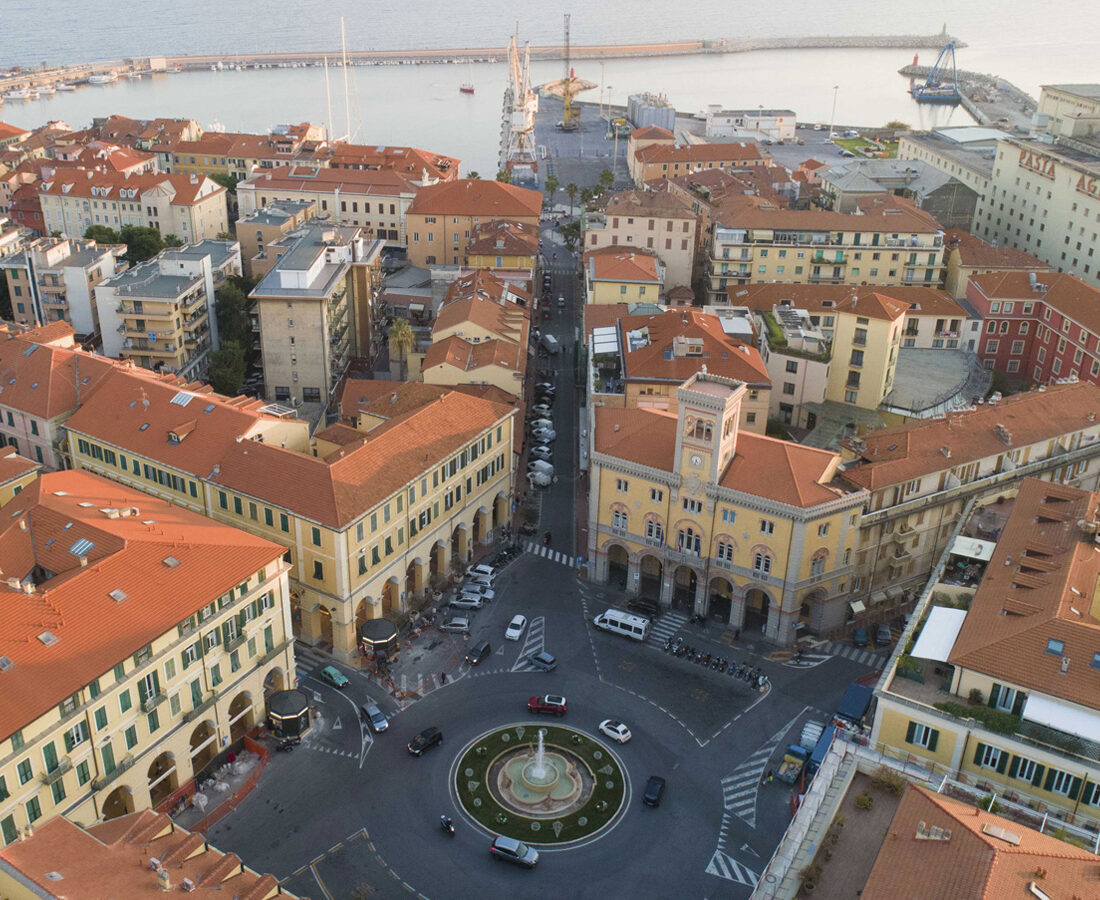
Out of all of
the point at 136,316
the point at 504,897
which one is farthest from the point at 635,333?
the point at 504,897

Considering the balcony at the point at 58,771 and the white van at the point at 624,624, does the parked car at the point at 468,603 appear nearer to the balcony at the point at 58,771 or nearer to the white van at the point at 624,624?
the white van at the point at 624,624

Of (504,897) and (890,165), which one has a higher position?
(890,165)

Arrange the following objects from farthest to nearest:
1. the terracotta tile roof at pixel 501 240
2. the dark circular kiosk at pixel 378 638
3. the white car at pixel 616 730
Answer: the terracotta tile roof at pixel 501 240 < the dark circular kiosk at pixel 378 638 < the white car at pixel 616 730

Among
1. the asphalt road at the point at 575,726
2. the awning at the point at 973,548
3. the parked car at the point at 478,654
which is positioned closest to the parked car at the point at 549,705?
the asphalt road at the point at 575,726

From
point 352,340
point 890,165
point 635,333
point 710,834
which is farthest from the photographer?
point 890,165

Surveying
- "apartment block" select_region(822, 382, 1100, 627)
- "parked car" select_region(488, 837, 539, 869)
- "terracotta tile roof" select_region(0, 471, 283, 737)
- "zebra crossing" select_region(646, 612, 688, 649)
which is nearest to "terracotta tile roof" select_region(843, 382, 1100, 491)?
"apartment block" select_region(822, 382, 1100, 627)

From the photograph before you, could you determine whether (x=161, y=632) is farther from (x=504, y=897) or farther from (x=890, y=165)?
(x=890, y=165)

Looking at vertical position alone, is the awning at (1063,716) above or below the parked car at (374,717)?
above

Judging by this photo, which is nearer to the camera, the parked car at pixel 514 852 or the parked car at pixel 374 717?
the parked car at pixel 514 852
